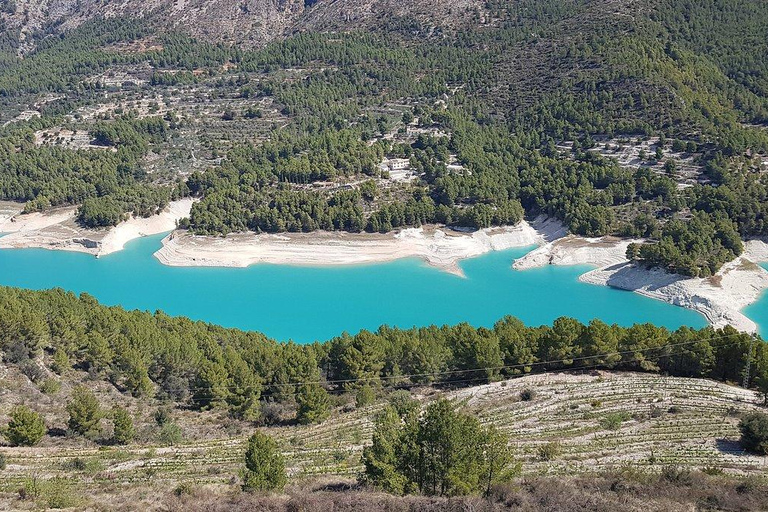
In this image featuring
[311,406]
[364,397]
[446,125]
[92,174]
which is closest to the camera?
[311,406]

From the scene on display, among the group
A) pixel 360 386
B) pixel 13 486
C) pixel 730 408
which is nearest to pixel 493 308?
pixel 360 386

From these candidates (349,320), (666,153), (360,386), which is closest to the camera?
(360,386)

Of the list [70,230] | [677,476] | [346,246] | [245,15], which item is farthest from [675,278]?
[245,15]

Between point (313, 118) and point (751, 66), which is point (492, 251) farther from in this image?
point (751, 66)

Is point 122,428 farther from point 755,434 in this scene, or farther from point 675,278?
point 675,278

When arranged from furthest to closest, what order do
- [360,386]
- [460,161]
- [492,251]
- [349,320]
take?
[460,161] → [492,251] → [349,320] → [360,386]
